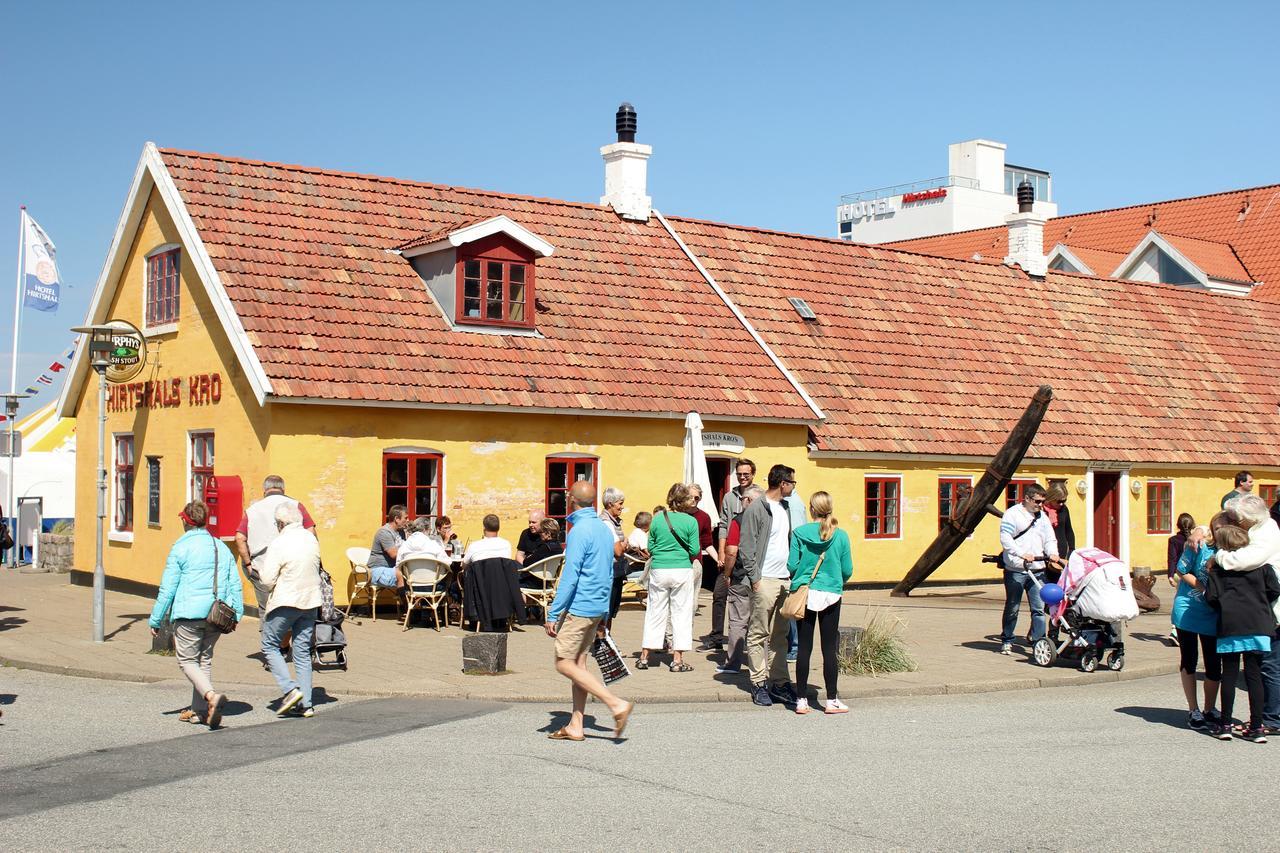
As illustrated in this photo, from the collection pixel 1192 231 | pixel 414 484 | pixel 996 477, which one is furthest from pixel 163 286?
pixel 1192 231

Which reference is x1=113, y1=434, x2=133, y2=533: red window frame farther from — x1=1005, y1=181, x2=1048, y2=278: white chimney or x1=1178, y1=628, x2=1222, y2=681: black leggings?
x1=1005, y1=181, x2=1048, y2=278: white chimney


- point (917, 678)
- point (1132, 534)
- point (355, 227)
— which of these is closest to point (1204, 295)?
point (1132, 534)

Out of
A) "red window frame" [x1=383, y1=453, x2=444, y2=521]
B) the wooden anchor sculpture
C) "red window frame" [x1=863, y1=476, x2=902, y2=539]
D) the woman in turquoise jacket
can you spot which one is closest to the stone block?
the woman in turquoise jacket

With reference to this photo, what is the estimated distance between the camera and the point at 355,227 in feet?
69.5

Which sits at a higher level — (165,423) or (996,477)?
(165,423)

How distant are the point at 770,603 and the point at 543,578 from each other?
5.55 metres

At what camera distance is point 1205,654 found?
10.7 metres

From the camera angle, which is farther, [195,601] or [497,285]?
[497,285]

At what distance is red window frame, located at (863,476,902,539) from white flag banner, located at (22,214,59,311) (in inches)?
735

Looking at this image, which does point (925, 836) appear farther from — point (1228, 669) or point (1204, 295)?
point (1204, 295)

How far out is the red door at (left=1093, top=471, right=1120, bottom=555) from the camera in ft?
88.9

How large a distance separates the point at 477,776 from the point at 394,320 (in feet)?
38.0

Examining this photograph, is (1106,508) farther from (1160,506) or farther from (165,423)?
(165,423)

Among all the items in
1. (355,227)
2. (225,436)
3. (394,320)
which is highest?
(355,227)
